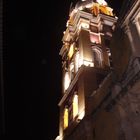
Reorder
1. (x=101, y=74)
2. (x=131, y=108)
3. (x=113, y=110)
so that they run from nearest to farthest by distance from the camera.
Result: (x=131, y=108) < (x=113, y=110) < (x=101, y=74)

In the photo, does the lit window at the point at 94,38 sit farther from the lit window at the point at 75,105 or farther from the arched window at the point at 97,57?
the lit window at the point at 75,105

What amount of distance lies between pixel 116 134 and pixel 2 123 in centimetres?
2199

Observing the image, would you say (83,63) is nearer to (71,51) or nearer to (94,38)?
(94,38)

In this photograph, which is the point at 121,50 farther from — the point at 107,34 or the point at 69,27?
the point at 69,27

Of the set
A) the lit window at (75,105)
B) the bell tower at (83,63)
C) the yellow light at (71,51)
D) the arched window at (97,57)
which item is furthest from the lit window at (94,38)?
the lit window at (75,105)

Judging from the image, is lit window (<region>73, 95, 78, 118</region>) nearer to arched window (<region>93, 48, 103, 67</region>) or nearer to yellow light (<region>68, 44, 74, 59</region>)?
arched window (<region>93, 48, 103, 67</region>)

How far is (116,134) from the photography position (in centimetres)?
2023

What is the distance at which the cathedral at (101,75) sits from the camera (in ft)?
60.2

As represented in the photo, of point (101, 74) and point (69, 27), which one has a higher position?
point (69, 27)

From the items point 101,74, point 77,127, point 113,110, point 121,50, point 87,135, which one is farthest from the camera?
point 101,74

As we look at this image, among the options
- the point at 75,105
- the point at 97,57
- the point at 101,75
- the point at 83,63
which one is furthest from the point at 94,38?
the point at 75,105

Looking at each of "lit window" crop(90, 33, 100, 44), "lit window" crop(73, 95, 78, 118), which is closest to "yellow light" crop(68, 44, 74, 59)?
"lit window" crop(90, 33, 100, 44)

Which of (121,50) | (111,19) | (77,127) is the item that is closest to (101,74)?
(77,127)

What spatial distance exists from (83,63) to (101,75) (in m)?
2.62
